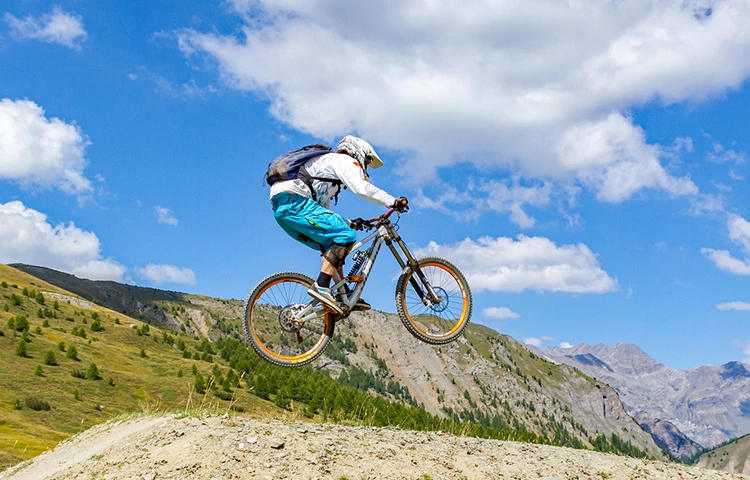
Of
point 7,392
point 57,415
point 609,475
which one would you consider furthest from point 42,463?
point 7,392

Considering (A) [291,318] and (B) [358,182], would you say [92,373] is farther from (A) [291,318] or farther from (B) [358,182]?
(B) [358,182]

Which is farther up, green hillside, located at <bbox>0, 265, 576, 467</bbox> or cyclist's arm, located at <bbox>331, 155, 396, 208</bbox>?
cyclist's arm, located at <bbox>331, 155, 396, 208</bbox>

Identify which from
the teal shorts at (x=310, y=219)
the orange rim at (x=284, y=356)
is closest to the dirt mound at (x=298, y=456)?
the orange rim at (x=284, y=356)

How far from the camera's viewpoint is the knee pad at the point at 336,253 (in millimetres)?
12445

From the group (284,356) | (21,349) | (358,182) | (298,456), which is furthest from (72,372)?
(358,182)

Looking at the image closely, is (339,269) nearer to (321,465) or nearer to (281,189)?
(281,189)

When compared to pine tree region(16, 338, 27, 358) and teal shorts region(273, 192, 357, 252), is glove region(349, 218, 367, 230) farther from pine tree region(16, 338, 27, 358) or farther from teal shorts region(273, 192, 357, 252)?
pine tree region(16, 338, 27, 358)

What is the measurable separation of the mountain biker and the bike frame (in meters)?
0.24

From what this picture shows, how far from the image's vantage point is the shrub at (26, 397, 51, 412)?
78.4m

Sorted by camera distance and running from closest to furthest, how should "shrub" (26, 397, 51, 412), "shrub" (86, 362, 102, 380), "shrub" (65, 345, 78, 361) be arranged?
"shrub" (26, 397, 51, 412) < "shrub" (86, 362, 102, 380) < "shrub" (65, 345, 78, 361)

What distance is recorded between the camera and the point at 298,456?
10.8 m

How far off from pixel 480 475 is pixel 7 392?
91.3 m

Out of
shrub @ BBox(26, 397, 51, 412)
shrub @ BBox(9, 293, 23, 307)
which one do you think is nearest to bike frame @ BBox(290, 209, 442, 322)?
shrub @ BBox(26, 397, 51, 412)

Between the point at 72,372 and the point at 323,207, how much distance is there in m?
105
